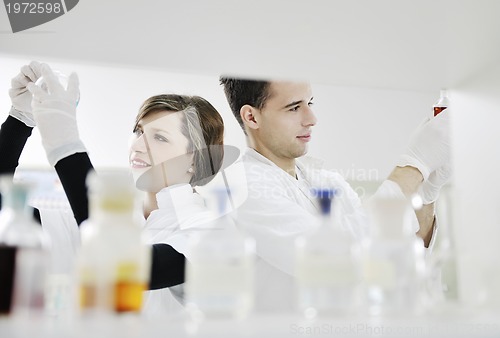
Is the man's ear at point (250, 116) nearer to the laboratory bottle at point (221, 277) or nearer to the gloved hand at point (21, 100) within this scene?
the gloved hand at point (21, 100)

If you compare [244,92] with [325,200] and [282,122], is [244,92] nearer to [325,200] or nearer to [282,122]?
[282,122]

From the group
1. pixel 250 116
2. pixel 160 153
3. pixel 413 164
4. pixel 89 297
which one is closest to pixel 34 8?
pixel 160 153

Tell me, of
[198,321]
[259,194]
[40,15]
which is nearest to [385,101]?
[259,194]

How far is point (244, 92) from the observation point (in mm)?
1537

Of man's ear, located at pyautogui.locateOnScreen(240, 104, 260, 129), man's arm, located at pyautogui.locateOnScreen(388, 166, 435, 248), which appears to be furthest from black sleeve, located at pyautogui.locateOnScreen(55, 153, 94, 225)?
man's arm, located at pyautogui.locateOnScreen(388, 166, 435, 248)

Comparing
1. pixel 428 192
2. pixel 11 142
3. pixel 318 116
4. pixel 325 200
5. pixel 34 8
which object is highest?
pixel 34 8

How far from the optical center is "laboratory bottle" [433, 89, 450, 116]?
1.53m

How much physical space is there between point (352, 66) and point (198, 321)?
974mm

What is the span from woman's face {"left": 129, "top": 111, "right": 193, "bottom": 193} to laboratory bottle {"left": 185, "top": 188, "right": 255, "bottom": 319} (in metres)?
0.85

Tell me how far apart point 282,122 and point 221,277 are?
987mm

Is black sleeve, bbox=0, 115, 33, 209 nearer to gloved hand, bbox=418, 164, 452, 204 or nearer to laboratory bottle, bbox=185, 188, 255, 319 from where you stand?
laboratory bottle, bbox=185, 188, 255, 319

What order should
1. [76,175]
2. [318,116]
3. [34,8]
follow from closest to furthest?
1. [76,175]
2. [34,8]
3. [318,116]

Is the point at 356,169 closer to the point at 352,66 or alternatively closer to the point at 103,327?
the point at 352,66

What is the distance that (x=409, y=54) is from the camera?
1374 millimetres
